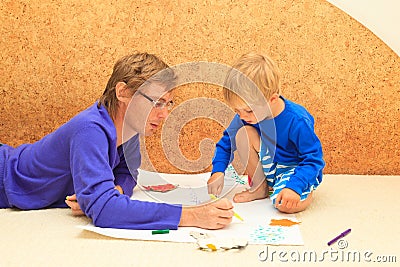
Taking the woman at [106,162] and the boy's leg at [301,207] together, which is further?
the boy's leg at [301,207]

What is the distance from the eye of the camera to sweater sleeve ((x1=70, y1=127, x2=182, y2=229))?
3.94 feet

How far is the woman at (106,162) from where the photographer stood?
47.6 inches

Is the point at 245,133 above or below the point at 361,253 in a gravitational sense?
above

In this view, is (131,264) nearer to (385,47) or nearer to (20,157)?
(20,157)

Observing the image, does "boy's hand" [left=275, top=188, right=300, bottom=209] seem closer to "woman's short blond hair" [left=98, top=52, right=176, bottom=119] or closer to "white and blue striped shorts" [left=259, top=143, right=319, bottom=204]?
"white and blue striped shorts" [left=259, top=143, right=319, bottom=204]

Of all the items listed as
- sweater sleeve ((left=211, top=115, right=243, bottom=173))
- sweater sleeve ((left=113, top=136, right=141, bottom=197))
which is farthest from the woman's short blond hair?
sweater sleeve ((left=211, top=115, right=243, bottom=173))

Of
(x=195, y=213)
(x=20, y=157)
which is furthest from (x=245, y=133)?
(x=20, y=157)

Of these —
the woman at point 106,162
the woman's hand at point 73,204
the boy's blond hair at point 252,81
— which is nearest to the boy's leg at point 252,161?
the boy's blond hair at point 252,81

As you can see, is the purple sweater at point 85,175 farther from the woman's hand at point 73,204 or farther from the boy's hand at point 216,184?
the boy's hand at point 216,184

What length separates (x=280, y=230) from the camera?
1230 mm

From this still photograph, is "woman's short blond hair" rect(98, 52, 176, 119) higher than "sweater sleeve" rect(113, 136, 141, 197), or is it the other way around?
"woman's short blond hair" rect(98, 52, 176, 119)

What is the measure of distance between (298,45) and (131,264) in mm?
995

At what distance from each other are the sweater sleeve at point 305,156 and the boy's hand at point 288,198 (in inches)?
0.6

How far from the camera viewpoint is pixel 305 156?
140 cm
